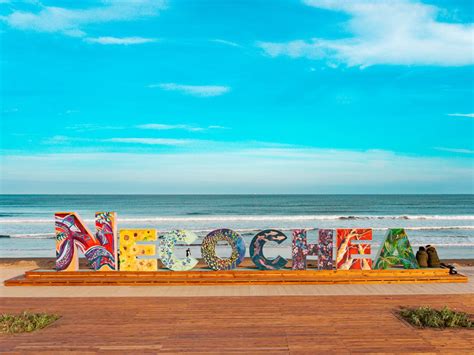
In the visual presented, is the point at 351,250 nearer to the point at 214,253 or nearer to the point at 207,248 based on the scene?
the point at 214,253

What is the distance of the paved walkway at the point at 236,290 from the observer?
1052 cm

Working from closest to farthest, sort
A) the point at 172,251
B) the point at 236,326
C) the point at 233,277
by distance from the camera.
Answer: the point at 236,326, the point at 233,277, the point at 172,251

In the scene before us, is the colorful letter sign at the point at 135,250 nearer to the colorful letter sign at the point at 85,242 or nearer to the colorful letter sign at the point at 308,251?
the colorful letter sign at the point at 85,242

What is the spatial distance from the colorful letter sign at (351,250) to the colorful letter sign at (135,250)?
195 inches

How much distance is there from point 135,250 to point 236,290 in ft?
10.2

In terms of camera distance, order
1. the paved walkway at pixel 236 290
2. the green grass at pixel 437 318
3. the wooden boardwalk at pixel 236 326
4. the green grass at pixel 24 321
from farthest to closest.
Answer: the paved walkway at pixel 236 290
the green grass at pixel 437 318
the green grass at pixel 24 321
the wooden boardwalk at pixel 236 326

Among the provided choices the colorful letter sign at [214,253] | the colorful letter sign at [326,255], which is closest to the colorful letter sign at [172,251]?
the colorful letter sign at [214,253]

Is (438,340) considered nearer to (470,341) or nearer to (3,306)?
(470,341)

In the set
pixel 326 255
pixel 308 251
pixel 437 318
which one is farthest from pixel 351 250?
pixel 437 318

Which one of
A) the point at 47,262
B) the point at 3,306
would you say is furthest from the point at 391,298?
the point at 47,262

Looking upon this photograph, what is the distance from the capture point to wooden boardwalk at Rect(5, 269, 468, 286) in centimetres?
1159

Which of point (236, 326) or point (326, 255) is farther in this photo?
point (326, 255)

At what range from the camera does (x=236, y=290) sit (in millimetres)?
10883

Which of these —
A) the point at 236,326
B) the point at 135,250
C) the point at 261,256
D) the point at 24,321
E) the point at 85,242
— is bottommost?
the point at 236,326
